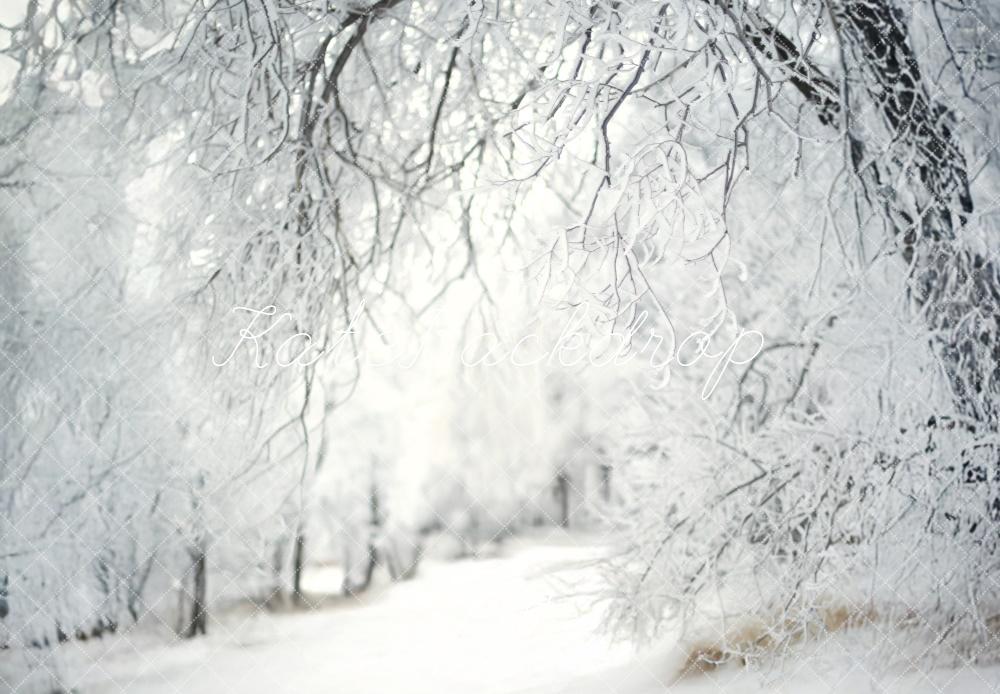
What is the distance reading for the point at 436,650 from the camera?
1537 mm

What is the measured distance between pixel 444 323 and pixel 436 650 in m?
0.56

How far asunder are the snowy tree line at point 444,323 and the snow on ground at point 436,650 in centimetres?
5

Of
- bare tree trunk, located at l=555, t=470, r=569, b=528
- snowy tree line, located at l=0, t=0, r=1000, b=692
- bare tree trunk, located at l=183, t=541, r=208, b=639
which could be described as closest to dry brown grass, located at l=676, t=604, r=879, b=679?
snowy tree line, located at l=0, t=0, r=1000, b=692

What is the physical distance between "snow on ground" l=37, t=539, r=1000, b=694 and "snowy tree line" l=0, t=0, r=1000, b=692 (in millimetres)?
52

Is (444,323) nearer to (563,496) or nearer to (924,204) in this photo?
(563,496)

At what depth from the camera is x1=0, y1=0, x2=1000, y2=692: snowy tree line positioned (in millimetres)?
1541

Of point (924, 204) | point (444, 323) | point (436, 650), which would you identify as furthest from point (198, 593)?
point (924, 204)

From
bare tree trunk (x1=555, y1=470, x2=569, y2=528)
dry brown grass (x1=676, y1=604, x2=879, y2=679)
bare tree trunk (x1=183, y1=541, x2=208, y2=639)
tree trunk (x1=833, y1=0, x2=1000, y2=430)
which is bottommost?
dry brown grass (x1=676, y1=604, x2=879, y2=679)

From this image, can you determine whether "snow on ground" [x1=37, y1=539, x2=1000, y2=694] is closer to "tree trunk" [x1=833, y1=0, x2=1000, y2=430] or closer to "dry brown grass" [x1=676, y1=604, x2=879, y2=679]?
"dry brown grass" [x1=676, y1=604, x2=879, y2=679]

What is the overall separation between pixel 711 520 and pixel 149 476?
980mm

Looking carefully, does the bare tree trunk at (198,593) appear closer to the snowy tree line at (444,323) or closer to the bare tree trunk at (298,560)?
the snowy tree line at (444,323)

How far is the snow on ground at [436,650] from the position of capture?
152 centimetres

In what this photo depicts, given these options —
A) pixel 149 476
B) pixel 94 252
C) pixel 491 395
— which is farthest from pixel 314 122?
pixel 149 476

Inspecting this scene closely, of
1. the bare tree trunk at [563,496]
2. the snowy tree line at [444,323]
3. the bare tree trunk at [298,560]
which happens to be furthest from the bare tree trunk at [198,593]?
the bare tree trunk at [563,496]
